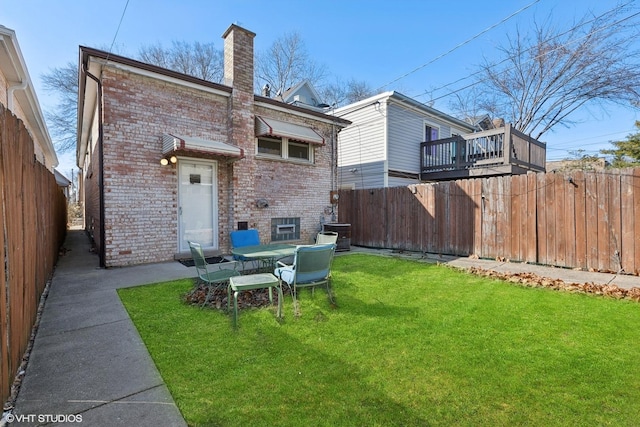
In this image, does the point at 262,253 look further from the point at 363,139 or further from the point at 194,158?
the point at 363,139

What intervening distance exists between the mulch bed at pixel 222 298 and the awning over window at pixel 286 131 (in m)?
5.07

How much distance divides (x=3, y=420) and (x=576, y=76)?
2361 centimetres

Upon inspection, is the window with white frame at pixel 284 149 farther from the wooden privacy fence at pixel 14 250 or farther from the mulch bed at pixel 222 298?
the wooden privacy fence at pixel 14 250

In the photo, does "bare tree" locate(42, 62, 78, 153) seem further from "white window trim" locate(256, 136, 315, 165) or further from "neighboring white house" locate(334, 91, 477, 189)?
"neighboring white house" locate(334, 91, 477, 189)

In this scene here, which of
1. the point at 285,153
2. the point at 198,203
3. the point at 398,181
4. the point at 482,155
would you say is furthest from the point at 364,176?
the point at 198,203

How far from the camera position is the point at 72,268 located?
6.94 meters

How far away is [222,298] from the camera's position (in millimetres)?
4734

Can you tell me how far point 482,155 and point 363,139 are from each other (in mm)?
4909

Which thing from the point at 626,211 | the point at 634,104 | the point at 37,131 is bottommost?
the point at 626,211

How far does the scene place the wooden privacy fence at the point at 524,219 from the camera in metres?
6.24

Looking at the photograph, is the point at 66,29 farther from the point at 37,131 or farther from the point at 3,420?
the point at 3,420

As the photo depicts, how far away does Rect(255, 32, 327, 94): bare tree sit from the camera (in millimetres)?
23281

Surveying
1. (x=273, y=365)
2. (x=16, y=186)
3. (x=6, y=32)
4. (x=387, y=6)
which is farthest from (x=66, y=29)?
(x=387, y=6)

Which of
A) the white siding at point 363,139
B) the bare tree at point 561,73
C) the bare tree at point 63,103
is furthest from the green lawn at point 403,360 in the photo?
the bare tree at point 63,103
